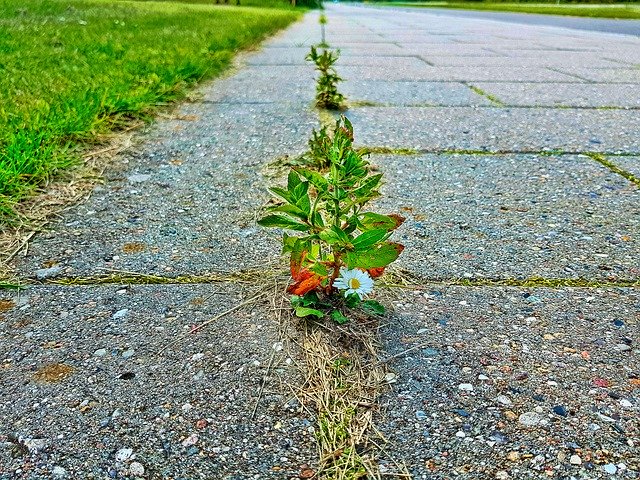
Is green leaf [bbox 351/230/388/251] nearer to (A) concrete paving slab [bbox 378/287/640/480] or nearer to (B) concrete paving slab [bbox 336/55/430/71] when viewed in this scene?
(A) concrete paving slab [bbox 378/287/640/480]

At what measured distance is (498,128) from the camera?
2988mm

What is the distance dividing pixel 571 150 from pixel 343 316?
1.76m

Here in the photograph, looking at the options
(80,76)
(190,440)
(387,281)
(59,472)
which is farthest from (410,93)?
(59,472)

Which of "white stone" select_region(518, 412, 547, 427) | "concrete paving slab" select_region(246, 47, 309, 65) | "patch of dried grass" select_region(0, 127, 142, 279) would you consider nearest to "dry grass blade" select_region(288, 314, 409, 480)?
"white stone" select_region(518, 412, 547, 427)

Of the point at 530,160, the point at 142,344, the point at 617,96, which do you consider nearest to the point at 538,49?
the point at 617,96

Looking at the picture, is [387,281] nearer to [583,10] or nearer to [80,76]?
[80,76]

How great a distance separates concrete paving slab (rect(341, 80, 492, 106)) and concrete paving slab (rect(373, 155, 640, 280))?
1.15 m

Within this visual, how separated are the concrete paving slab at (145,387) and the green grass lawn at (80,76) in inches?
25.6

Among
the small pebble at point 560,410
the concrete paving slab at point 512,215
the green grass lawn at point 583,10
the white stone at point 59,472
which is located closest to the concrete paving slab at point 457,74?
the concrete paving slab at point 512,215

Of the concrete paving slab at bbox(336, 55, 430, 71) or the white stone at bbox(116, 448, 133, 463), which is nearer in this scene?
the white stone at bbox(116, 448, 133, 463)

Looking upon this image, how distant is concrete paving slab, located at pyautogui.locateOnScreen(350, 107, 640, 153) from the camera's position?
274 cm

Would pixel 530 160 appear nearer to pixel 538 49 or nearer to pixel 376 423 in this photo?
pixel 376 423

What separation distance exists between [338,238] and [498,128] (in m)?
2.00

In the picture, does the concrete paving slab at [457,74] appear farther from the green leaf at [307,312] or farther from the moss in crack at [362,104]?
the green leaf at [307,312]
